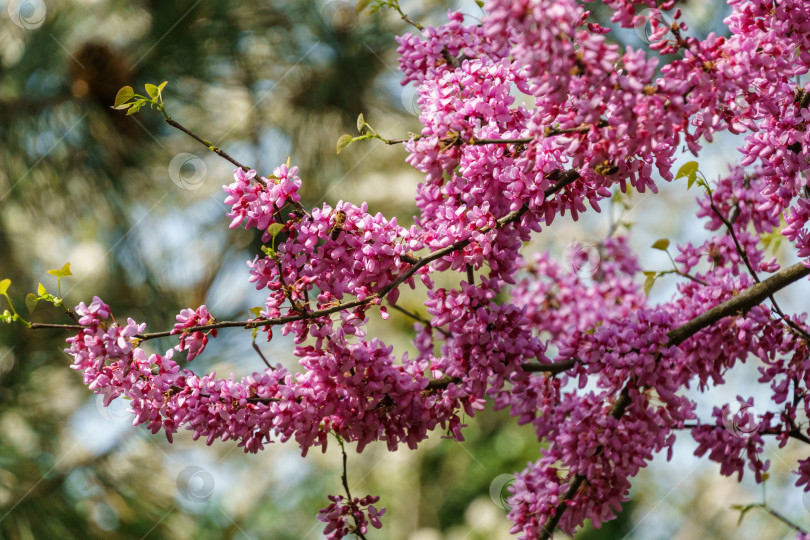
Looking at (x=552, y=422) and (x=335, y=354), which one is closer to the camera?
(x=335, y=354)

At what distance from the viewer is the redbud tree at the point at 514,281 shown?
0.65m

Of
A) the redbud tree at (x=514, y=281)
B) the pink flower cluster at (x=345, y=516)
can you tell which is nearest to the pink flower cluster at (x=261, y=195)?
the redbud tree at (x=514, y=281)

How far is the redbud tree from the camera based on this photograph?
647 millimetres

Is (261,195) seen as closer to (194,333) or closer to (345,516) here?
(194,333)

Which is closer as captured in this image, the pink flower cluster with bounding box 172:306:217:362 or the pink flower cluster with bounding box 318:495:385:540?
the pink flower cluster with bounding box 172:306:217:362

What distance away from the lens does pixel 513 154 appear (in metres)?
0.81

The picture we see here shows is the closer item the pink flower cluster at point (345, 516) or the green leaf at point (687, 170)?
the green leaf at point (687, 170)

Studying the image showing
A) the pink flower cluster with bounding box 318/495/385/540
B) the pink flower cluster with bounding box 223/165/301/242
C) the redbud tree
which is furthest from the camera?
the pink flower cluster with bounding box 318/495/385/540

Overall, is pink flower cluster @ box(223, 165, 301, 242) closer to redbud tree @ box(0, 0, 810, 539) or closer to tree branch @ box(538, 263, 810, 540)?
redbud tree @ box(0, 0, 810, 539)

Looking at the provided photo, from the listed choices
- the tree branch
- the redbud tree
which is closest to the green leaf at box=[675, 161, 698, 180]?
the redbud tree

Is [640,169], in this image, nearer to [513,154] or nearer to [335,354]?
[513,154]

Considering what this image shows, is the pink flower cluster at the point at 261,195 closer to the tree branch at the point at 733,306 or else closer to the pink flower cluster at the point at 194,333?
the pink flower cluster at the point at 194,333

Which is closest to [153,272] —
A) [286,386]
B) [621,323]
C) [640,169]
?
[286,386]

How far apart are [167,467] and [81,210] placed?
0.77 meters
